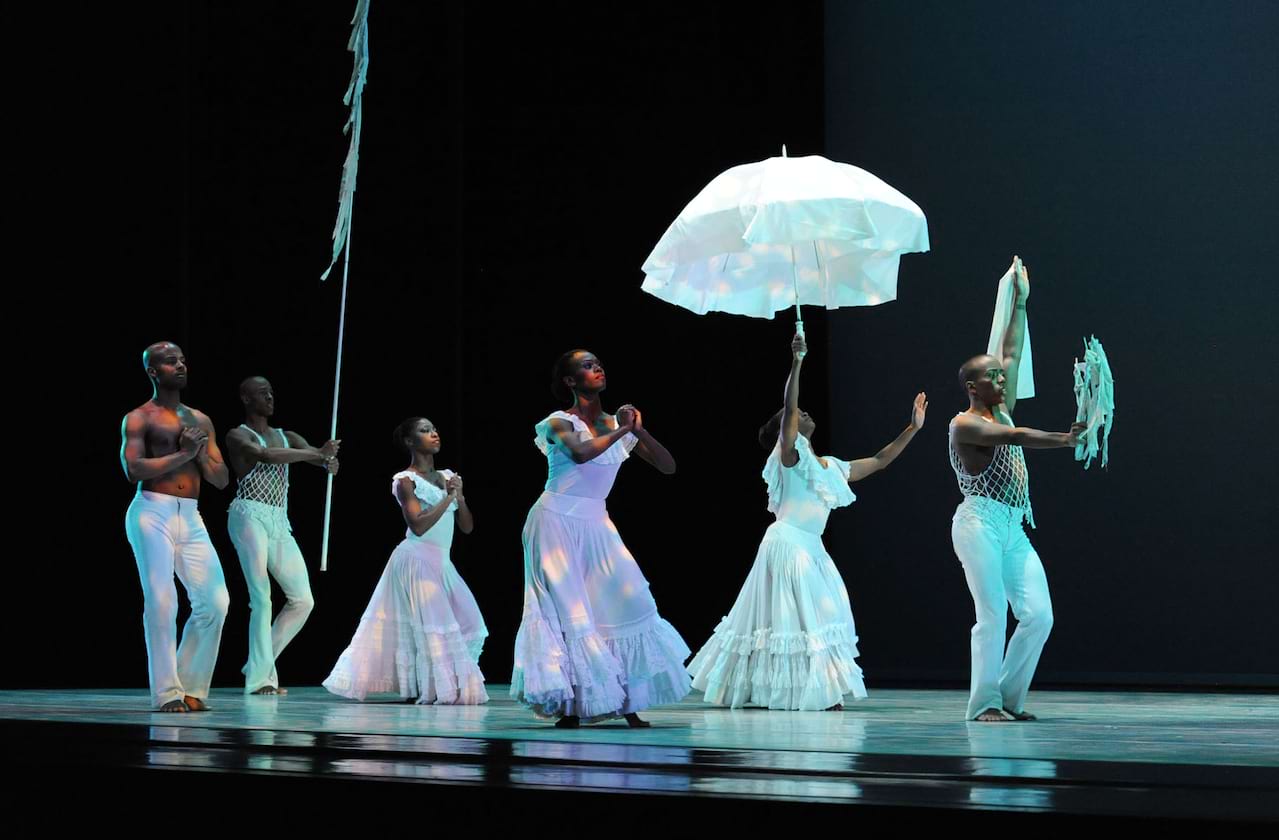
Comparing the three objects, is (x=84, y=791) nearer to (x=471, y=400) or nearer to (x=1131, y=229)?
(x=471, y=400)

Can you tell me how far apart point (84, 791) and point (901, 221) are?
4.28m

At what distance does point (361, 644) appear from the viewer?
27.8 ft

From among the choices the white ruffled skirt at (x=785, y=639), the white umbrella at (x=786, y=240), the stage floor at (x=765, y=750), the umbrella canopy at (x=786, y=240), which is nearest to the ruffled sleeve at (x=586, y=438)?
the stage floor at (x=765, y=750)

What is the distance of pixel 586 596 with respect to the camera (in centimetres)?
618

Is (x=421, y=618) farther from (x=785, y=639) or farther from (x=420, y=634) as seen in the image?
(x=785, y=639)

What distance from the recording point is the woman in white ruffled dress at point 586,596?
6.04m

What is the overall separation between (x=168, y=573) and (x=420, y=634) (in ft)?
4.85

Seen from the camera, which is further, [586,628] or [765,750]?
[586,628]

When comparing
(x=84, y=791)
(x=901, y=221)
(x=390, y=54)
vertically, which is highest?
(x=390, y=54)

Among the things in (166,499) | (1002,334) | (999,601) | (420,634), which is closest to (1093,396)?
(1002,334)

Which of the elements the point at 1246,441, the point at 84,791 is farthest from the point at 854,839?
the point at 1246,441

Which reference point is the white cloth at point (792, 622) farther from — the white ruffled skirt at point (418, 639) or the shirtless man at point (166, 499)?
the shirtless man at point (166, 499)

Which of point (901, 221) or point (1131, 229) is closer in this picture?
point (901, 221)

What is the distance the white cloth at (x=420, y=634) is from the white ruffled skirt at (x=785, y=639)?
1.19 m
